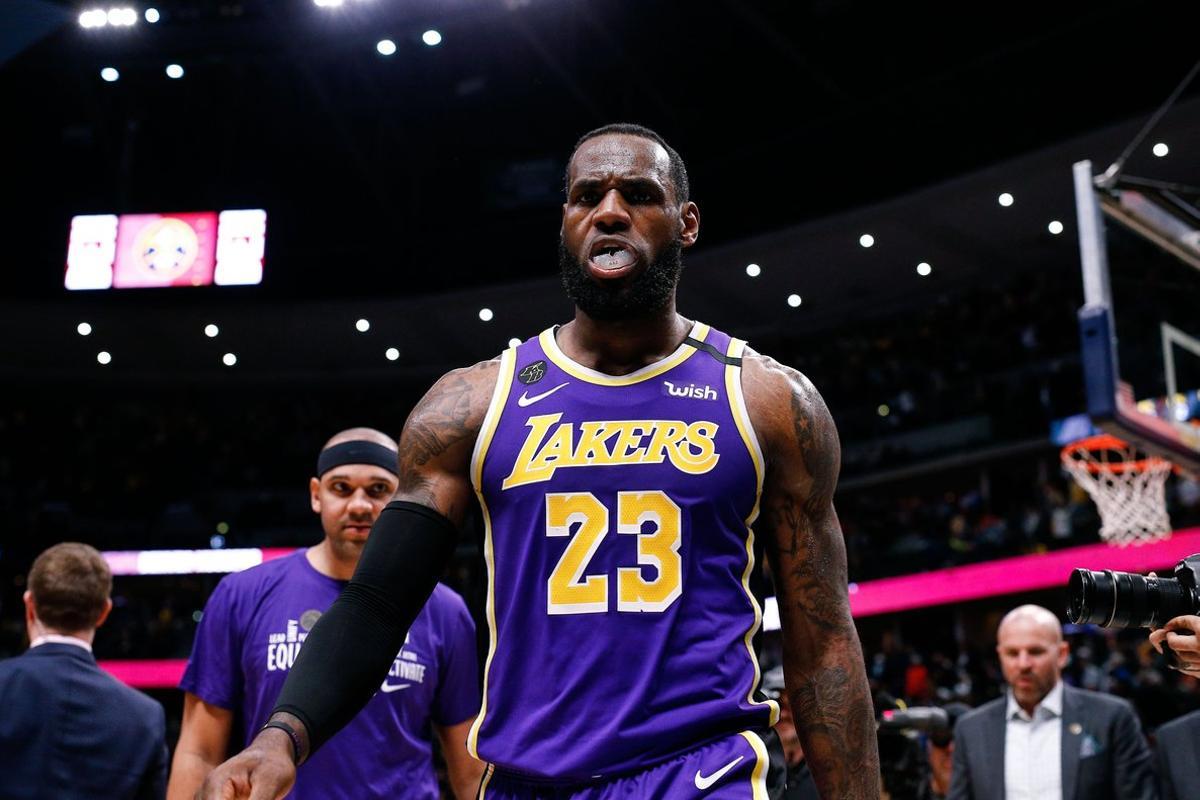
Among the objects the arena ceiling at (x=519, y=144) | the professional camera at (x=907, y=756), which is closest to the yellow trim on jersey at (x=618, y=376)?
the professional camera at (x=907, y=756)

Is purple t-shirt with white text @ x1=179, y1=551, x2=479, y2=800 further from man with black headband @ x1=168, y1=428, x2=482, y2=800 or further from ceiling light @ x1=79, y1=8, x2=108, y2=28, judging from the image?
ceiling light @ x1=79, y1=8, x2=108, y2=28

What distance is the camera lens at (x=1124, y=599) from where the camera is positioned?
2703 millimetres

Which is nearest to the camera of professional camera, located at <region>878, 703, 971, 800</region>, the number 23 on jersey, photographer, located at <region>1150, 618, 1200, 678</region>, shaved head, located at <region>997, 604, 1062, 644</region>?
the number 23 on jersey

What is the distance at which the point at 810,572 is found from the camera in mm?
2572

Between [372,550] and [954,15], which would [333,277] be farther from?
[372,550]

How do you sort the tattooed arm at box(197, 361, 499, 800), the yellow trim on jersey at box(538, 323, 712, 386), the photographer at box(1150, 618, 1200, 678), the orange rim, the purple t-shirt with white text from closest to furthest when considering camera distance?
1. the tattooed arm at box(197, 361, 499, 800)
2. the yellow trim on jersey at box(538, 323, 712, 386)
3. the photographer at box(1150, 618, 1200, 678)
4. the purple t-shirt with white text
5. the orange rim

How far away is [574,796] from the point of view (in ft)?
7.56

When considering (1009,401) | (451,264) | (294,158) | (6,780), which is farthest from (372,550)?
(294,158)

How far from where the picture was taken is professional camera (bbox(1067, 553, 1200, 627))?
2705mm

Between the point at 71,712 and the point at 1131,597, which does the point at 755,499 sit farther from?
the point at 71,712

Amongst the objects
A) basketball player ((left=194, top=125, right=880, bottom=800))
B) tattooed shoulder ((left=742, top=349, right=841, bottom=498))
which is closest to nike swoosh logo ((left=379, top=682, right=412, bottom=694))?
basketball player ((left=194, top=125, right=880, bottom=800))

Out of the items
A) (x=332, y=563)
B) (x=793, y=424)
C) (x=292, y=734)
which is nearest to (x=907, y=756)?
(x=332, y=563)

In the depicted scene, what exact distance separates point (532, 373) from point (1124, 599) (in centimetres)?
133

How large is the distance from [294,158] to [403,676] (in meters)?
22.0
